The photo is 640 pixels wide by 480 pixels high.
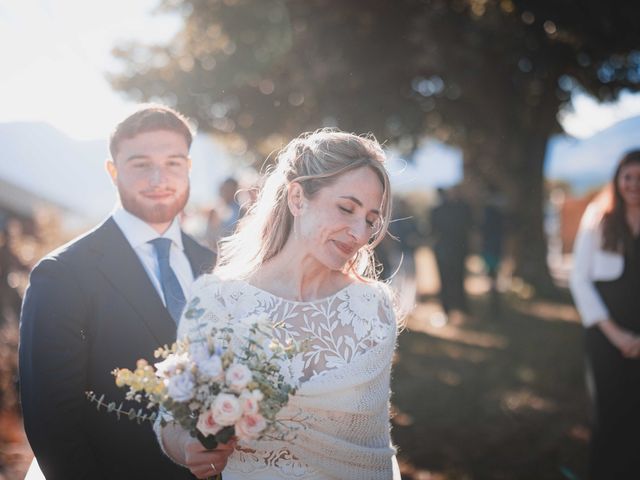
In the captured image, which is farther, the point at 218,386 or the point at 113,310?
the point at 113,310

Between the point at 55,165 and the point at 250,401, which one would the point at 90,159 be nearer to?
the point at 55,165

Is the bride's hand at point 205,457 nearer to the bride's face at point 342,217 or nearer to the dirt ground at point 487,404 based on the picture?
the bride's face at point 342,217

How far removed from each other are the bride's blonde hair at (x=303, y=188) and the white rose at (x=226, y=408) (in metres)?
1.00

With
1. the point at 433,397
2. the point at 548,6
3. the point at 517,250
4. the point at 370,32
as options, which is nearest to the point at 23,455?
the point at 433,397

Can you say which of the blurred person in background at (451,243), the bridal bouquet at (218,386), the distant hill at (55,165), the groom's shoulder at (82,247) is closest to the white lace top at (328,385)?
the bridal bouquet at (218,386)

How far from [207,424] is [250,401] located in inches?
6.4

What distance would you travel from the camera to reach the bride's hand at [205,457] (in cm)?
204

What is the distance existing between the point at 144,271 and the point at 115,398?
544 millimetres

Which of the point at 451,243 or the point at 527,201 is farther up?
the point at 527,201

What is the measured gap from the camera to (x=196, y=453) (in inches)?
81.2

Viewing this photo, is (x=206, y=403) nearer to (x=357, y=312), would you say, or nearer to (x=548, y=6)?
(x=357, y=312)

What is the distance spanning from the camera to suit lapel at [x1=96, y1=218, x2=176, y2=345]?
2.59m

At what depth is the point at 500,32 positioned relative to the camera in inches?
352

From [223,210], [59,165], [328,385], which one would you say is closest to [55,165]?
[59,165]
